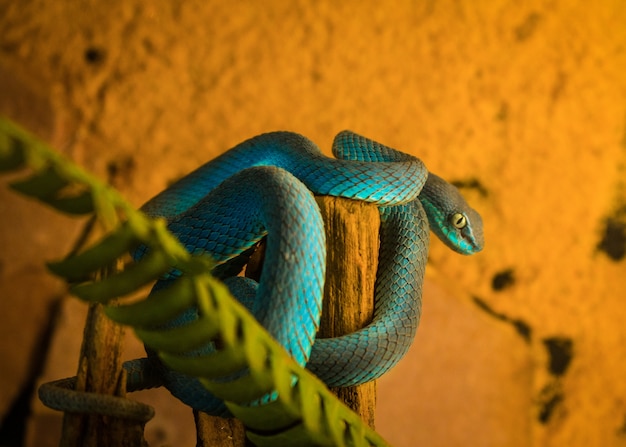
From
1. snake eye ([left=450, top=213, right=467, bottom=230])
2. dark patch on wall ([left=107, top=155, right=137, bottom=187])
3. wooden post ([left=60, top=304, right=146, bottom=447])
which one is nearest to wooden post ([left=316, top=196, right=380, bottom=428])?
wooden post ([left=60, top=304, right=146, bottom=447])

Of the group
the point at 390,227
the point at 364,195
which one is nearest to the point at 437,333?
the point at 390,227

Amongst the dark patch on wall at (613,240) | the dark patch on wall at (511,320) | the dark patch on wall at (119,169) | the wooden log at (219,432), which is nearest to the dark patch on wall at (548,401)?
the dark patch on wall at (511,320)

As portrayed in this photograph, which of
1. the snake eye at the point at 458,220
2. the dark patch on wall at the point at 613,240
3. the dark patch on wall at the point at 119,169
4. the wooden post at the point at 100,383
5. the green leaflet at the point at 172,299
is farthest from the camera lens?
the dark patch on wall at the point at 613,240

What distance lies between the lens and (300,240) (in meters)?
1.03

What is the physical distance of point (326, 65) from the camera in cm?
268

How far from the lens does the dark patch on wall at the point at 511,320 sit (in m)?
2.75

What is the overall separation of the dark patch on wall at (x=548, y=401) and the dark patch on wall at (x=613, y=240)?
→ 2.39ft

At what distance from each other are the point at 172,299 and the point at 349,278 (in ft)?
2.26

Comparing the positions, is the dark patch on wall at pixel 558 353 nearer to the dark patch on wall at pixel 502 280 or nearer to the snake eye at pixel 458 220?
the dark patch on wall at pixel 502 280

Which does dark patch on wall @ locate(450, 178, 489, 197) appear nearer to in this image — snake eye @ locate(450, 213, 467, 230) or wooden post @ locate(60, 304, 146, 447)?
snake eye @ locate(450, 213, 467, 230)

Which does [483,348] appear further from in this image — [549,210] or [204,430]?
[204,430]

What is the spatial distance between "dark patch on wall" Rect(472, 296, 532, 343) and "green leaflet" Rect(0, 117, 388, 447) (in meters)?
2.18

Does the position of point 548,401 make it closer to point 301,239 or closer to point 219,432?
point 219,432

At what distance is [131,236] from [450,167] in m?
2.38
